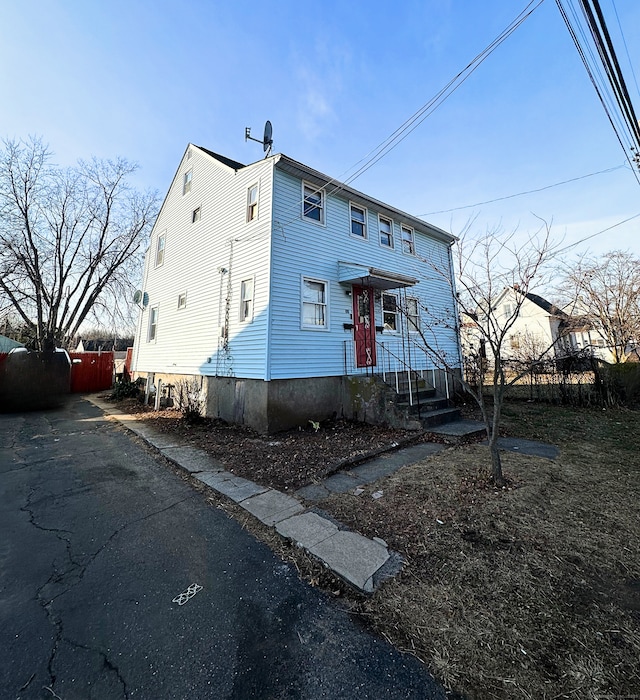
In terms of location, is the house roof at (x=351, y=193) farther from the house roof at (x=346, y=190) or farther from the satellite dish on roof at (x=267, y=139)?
the satellite dish on roof at (x=267, y=139)

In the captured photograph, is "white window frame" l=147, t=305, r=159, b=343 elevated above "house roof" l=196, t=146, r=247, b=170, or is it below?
below

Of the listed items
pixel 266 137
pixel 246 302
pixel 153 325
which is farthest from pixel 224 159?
pixel 153 325

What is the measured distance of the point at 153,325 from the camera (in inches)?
516

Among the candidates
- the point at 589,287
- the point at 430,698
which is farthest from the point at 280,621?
the point at 589,287

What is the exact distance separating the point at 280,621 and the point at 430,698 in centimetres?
99

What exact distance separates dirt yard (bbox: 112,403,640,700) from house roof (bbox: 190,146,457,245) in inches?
191

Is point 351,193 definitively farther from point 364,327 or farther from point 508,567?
point 508,567

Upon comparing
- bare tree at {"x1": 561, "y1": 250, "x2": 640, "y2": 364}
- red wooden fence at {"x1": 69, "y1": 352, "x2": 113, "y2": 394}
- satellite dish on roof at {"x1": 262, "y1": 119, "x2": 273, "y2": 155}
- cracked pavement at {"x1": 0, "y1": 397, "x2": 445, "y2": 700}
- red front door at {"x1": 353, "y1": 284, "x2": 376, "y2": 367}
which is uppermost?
satellite dish on roof at {"x1": 262, "y1": 119, "x2": 273, "y2": 155}

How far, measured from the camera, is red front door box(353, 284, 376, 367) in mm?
9211

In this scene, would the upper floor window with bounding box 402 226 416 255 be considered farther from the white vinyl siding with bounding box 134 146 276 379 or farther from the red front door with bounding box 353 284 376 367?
the white vinyl siding with bounding box 134 146 276 379

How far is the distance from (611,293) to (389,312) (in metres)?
14.8

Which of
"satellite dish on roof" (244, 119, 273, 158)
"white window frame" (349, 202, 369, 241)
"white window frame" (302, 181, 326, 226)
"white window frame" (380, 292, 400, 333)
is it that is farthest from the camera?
"white window frame" (380, 292, 400, 333)

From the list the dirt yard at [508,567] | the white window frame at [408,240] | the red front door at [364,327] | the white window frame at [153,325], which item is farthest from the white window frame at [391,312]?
the white window frame at [153,325]

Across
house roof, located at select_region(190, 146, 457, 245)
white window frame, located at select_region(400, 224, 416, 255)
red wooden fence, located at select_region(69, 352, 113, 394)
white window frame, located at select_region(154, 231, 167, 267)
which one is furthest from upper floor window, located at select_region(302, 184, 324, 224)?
red wooden fence, located at select_region(69, 352, 113, 394)
